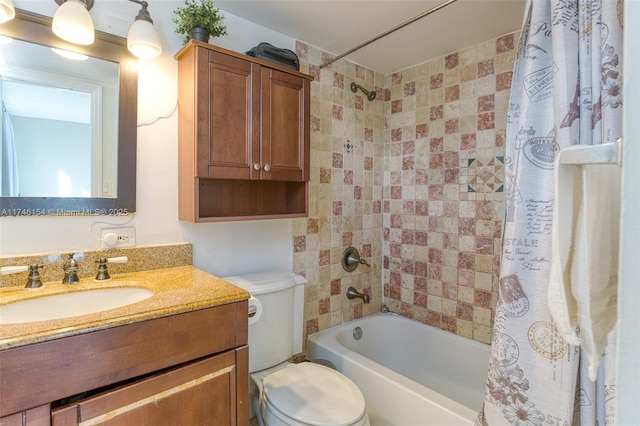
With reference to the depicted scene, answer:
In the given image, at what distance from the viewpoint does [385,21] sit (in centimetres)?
178

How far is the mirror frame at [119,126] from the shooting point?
117 cm

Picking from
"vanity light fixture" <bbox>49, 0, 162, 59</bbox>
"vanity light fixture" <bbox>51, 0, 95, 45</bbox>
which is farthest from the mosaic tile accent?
"vanity light fixture" <bbox>51, 0, 95, 45</bbox>

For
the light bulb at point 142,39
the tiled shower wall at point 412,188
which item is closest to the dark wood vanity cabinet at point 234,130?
the light bulb at point 142,39

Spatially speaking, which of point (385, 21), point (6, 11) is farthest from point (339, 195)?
point (6, 11)

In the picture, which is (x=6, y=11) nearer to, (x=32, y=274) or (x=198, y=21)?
(x=198, y=21)

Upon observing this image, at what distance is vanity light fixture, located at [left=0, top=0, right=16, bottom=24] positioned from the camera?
3.53ft

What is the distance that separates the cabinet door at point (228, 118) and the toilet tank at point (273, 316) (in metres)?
0.51

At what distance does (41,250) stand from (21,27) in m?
0.80

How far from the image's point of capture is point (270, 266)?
1.86m

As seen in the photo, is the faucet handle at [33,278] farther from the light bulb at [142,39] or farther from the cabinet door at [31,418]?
the light bulb at [142,39]

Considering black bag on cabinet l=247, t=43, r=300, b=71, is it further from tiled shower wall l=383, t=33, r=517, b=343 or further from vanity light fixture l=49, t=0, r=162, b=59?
tiled shower wall l=383, t=33, r=517, b=343

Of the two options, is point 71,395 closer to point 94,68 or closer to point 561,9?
point 94,68

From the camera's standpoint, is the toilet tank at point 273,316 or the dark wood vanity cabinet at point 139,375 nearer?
the dark wood vanity cabinet at point 139,375

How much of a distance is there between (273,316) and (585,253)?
1386 millimetres
